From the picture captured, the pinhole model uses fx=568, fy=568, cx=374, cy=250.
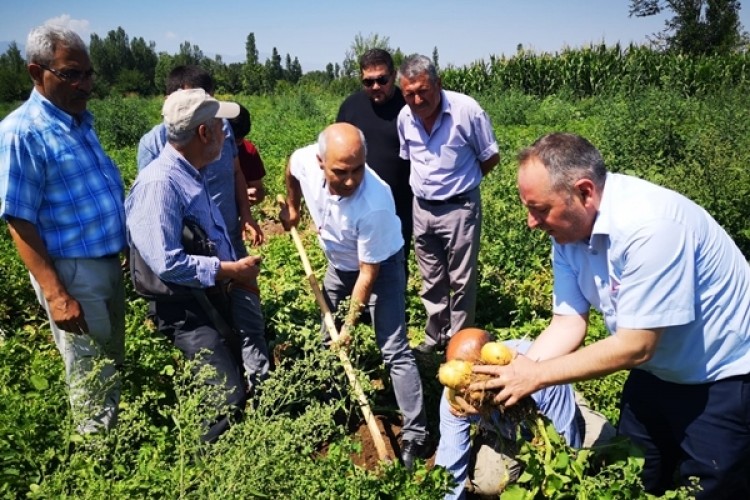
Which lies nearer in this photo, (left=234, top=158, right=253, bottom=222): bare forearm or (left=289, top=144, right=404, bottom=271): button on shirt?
(left=289, top=144, right=404, bottom=271): button on shirt

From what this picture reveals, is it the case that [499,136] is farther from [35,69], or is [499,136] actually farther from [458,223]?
[35,69]

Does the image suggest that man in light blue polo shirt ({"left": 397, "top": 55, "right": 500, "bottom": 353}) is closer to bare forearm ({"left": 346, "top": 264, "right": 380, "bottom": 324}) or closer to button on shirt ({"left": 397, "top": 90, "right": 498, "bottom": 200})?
button on shirt ({"left": 397, "top": 90, "right": 498, "bottom": 200})

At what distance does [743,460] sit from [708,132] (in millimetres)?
6451

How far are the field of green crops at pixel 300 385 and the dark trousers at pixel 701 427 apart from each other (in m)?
0.34

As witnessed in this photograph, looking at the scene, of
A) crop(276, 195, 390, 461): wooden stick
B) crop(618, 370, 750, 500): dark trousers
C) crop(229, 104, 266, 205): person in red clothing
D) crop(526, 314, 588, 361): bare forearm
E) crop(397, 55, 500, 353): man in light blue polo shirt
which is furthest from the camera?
crop(229, 104, 266, 205): person in red clothing

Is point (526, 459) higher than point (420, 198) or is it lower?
lower

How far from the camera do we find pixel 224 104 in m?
3.04

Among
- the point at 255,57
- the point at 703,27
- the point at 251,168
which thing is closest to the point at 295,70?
the point at 255,57

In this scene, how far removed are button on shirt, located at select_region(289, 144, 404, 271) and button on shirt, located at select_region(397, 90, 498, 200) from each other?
1.10 meters

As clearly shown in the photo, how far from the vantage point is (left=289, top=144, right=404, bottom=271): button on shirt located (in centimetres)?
306

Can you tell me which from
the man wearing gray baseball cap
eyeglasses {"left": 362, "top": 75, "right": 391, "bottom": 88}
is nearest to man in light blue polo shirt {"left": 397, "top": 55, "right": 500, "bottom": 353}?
eyeglasses {"left": 362, "top": 75, "right": 391, "bottom": 88}

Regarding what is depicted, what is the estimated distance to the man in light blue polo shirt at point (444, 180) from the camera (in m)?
4.10

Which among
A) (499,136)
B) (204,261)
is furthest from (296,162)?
(499,136)

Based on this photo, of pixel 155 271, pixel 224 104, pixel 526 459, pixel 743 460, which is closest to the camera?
pixel 526 459
